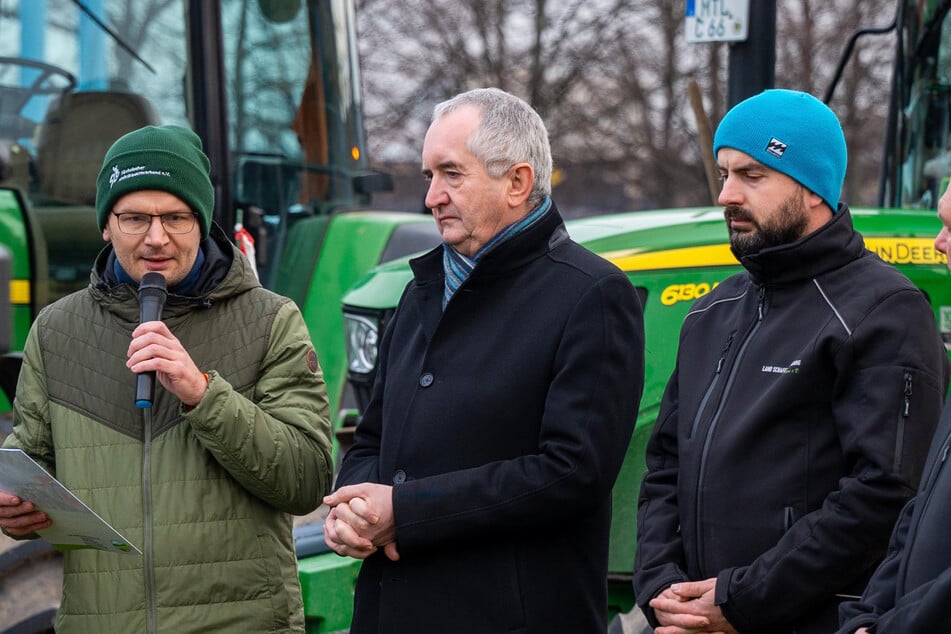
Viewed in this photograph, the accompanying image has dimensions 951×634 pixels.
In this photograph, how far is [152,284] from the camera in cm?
279

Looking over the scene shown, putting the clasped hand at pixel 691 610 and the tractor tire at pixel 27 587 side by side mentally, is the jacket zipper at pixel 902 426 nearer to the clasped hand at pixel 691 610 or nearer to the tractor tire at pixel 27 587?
the clasped hand at pixel 691 610

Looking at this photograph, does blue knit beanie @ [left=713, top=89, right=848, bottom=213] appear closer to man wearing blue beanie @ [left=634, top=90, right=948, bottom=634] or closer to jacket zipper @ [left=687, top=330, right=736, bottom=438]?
man wearing blue beanie @ [left=634, top=90, right=948, bottom=634]

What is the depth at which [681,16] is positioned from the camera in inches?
768

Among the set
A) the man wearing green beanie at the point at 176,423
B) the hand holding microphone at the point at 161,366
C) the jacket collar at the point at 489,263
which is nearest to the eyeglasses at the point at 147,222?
the man wearing green beanie at the point at 176,423

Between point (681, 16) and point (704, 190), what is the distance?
2502 millimetres

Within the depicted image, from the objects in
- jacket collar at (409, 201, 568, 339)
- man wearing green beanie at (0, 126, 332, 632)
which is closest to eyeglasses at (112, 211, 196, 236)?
man wearing green beanie at (0, 126, 332, 632)

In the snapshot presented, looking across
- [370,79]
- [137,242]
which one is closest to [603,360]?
[137,242]

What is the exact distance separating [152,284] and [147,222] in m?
0.17

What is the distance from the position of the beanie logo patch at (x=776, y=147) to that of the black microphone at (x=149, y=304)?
4.09 feet

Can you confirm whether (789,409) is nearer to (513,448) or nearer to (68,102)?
(513,448)

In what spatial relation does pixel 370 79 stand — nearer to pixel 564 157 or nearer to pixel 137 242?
pixel 564 157

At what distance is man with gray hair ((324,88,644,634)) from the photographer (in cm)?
256

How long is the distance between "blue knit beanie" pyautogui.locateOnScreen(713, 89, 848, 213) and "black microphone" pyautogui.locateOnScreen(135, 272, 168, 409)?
3.87ft

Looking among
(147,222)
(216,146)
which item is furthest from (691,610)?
(216,146)
